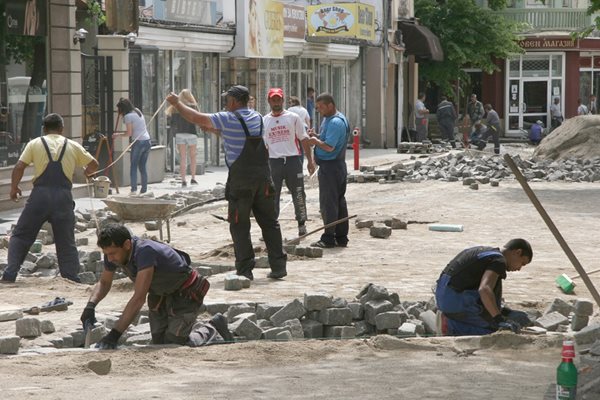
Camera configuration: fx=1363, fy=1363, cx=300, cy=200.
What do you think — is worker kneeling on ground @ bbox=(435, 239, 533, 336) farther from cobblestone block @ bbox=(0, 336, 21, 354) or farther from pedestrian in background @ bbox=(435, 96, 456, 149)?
pedestrian in background @ bbox=(435, 96, 456, 149)

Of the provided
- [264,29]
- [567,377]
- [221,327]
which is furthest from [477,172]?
[567,377]

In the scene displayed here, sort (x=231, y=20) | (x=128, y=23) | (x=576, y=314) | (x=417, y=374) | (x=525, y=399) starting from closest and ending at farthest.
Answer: (x=525, y=399) < (x=417, y=374) < (x=576, y=314) < (x=128, y=23) < (x=231, y=20)

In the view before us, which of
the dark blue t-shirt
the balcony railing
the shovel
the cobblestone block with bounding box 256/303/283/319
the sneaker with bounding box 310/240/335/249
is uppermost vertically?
the balcony railing

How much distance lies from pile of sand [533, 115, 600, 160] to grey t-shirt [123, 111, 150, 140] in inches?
497

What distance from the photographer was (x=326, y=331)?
10484 mm

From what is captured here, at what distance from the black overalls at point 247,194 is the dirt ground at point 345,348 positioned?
0.37 metres

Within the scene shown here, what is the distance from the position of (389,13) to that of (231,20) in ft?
45.6

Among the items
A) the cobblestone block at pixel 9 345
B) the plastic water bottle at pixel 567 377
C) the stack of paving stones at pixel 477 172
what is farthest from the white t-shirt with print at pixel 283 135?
the stack of paving stones at pixel 477 172

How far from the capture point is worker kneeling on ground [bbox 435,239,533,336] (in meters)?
9.38

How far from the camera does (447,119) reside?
41.7 m

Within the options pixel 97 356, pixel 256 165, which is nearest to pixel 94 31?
pixel 256 165

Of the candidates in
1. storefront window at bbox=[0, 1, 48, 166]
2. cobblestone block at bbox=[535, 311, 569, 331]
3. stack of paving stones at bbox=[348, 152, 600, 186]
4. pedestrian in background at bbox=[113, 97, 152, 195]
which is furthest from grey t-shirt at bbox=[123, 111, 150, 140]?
cobblestone block at bbox=[535, 311, 569, 331]

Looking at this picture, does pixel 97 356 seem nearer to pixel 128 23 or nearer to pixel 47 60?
pixel 47 60

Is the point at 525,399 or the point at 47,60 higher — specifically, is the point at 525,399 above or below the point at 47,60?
below
